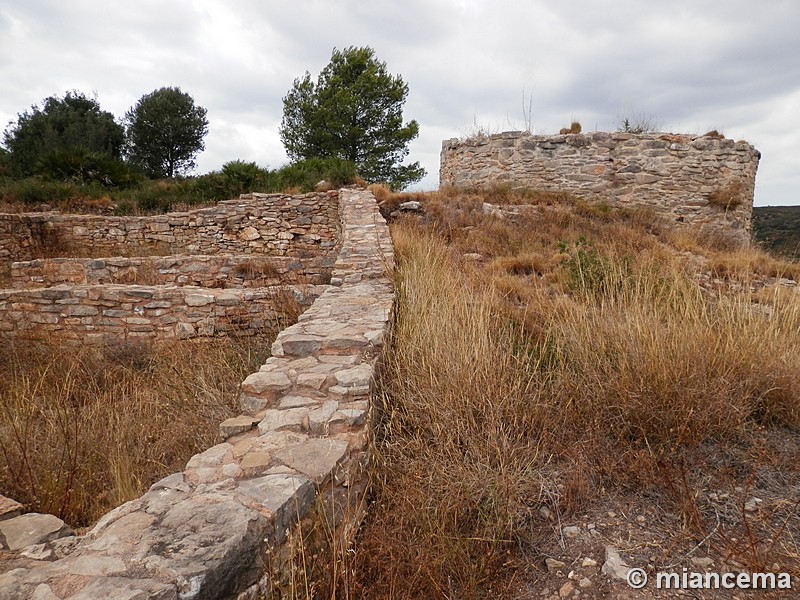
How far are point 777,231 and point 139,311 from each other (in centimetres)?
1134

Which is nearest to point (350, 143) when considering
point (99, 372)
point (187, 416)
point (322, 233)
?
point (322, 233)

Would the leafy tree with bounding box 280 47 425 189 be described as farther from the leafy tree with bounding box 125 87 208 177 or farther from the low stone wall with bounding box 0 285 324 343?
the low stone wall with bounding box 0 285 324 343

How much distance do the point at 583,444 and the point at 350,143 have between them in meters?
17.6

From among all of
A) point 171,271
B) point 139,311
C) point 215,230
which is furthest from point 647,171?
point 139,311

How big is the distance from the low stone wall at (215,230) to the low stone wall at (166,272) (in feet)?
8.13

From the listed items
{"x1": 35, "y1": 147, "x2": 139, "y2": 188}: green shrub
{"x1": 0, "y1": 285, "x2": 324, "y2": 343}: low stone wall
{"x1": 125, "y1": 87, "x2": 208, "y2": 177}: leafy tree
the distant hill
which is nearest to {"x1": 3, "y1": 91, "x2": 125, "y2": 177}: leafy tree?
{"x1": 125, "y1": 87, "x2": 208, "y2": 177}: leafy tree

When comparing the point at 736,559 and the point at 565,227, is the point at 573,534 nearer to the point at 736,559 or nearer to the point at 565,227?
the point at 736,559

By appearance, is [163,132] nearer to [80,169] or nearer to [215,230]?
[80,169]

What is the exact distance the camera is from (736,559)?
1.61 m

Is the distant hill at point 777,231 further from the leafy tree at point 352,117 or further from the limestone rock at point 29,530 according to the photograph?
the leafy tree at point 352,117

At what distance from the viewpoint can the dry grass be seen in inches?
85.0

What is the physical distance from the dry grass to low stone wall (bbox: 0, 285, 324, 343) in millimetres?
351

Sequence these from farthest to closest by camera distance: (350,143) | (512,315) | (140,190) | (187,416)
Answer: (350,143), (140,190), (512,315), (187,416)

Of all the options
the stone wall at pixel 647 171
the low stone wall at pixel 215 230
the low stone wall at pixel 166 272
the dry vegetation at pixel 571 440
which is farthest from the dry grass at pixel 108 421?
the stone wall at pixel 647 171
